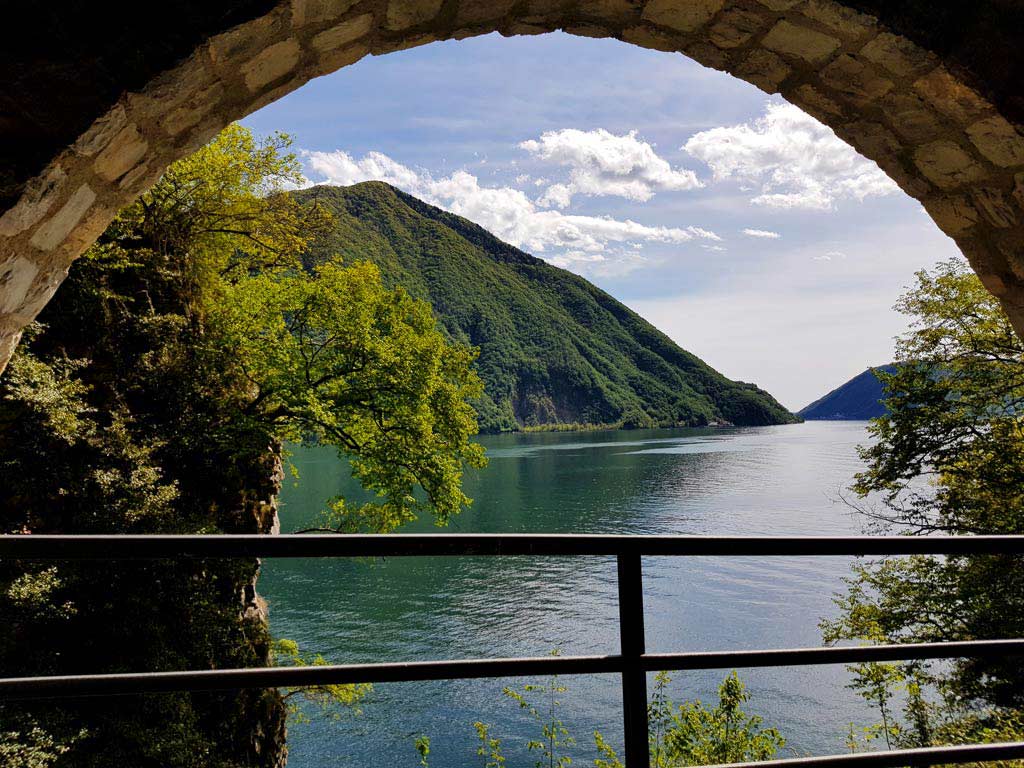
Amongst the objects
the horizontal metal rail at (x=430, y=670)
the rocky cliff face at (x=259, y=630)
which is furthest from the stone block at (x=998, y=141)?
the rocky cliff face at (x=259, y=630)

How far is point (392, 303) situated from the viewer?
13625 mm

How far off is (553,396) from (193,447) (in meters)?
104

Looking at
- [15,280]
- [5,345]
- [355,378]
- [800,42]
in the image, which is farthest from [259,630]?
[800,42]

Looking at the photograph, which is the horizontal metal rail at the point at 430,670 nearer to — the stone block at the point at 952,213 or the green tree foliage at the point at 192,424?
the stone block at the point at 952,213

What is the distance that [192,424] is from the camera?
10.6m

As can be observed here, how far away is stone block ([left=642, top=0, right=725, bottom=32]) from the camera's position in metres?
1.81

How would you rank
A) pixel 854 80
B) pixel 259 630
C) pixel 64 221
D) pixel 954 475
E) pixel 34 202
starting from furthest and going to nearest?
pixel 954 475 < pixel 259 630 < pixel 854 80 < pixel 64 221 < pixel 34 202

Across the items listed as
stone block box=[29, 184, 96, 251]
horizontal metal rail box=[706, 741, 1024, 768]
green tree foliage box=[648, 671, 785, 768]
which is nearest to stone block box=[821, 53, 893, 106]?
horizontal metal rail box=[706, 741, 1024, 768]

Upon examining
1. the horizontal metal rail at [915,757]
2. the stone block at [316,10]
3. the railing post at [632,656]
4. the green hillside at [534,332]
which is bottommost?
the horizontal metal rail at [915,757]

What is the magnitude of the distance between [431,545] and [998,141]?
1.99m

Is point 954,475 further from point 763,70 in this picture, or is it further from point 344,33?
point 344,33

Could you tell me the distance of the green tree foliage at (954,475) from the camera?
35.4 ft

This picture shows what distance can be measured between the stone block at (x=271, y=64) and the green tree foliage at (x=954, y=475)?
40.0ft

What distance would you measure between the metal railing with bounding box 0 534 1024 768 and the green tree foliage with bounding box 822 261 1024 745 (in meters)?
11.2
